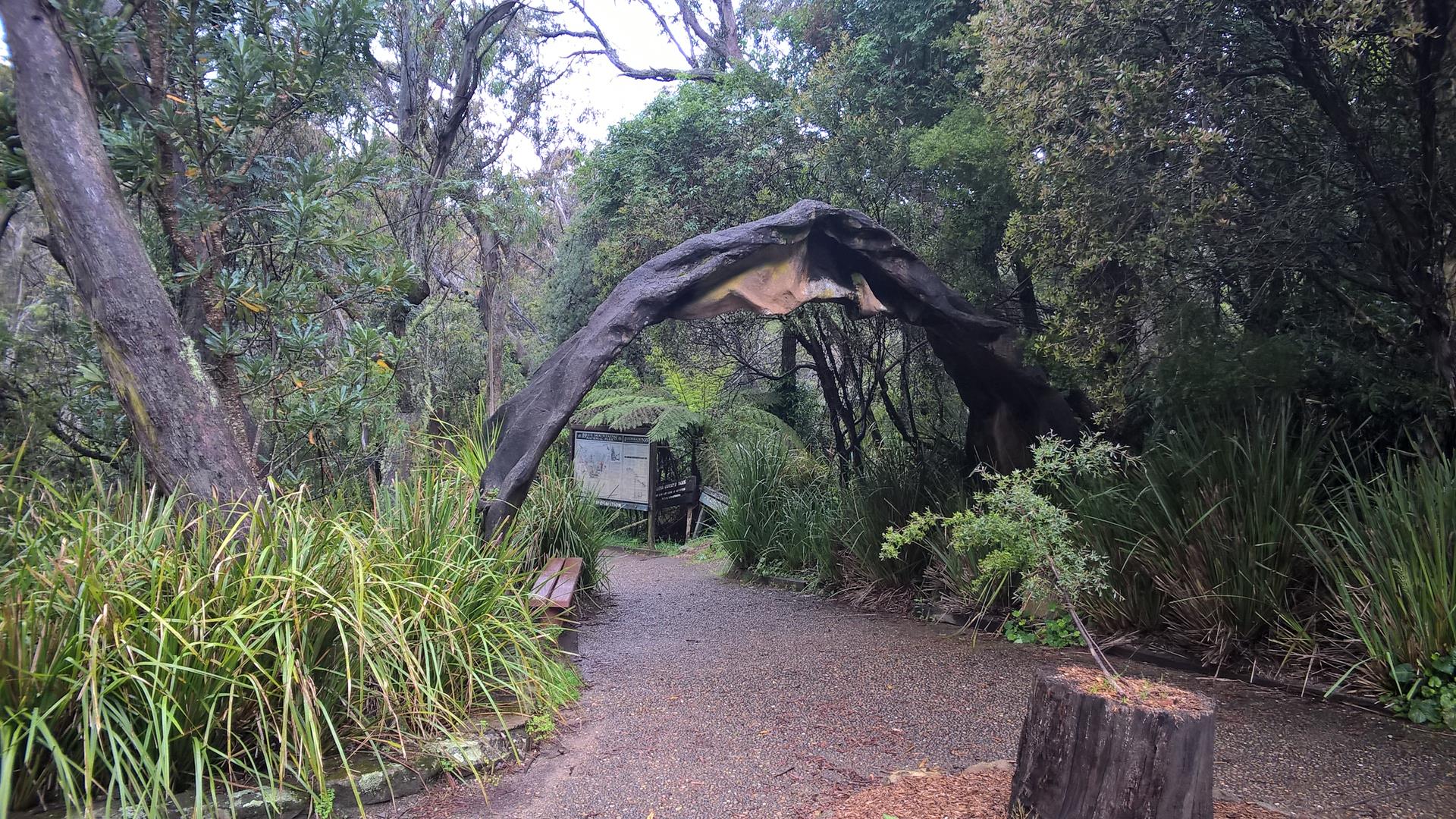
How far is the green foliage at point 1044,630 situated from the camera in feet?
18.7

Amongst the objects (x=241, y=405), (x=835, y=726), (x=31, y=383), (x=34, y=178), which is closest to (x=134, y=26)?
(x=34, y=178)

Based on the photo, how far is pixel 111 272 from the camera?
4.11m

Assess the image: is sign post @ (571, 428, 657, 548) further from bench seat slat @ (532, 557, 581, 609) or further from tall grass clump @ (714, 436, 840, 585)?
bench seat slat @ (532, 557, 581, 609)

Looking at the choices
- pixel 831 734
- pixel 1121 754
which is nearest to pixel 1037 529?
pixel 1121 754

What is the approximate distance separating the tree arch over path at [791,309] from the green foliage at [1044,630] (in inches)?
52.9

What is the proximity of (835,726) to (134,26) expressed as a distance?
611 cm

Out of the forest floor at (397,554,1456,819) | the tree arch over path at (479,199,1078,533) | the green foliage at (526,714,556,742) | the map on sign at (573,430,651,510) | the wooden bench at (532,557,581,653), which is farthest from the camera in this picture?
the map on sign at (573,430,651,510)

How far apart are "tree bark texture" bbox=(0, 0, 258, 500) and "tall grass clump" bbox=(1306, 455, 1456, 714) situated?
5668 mm

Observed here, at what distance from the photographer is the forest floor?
133 inches

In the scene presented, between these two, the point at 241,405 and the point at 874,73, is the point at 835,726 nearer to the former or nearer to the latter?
the point at 241,405

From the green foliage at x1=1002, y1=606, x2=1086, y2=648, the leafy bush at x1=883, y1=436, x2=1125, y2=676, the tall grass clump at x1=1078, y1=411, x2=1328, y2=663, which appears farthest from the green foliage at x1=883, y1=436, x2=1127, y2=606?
the green foliage at x1=1002, y1=606, x2=1086, y2=648

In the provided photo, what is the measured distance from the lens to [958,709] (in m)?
4.54

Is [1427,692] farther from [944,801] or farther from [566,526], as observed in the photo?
[566,526]

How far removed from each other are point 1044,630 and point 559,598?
3482mm
